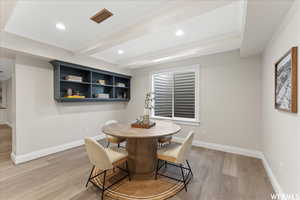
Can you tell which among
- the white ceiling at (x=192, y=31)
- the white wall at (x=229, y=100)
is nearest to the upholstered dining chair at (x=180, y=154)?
the white wall at (x=229, y=100)

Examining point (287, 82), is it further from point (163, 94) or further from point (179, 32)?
point (163, 94)

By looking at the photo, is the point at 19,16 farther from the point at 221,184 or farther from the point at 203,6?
the point at 221,184

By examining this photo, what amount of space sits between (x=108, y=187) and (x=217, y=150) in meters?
2.73

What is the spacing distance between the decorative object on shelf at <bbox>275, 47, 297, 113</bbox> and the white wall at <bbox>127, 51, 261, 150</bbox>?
124 cm

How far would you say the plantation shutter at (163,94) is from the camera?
14.0ft

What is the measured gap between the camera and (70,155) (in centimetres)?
303

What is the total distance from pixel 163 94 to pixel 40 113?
11.1 feet

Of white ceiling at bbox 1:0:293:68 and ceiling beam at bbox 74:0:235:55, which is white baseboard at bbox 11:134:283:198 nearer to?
white ceiling at bbox 1:0:293:68

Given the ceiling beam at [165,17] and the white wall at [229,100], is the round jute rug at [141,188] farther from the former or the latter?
the ceiling beam at [165,17]

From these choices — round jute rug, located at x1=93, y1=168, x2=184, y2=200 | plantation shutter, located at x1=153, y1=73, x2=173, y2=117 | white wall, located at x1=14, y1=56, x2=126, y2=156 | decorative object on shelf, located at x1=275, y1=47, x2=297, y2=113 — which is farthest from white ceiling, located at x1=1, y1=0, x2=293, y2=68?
round jute rug, located at x1=93, y1=168, x2=184, y2=200

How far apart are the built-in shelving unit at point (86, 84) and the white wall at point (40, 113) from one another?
0.23 m

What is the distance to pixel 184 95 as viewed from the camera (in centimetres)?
395

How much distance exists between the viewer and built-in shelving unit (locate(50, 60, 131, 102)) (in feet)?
10.3

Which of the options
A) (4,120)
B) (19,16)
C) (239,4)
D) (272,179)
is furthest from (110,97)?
(4,120)
